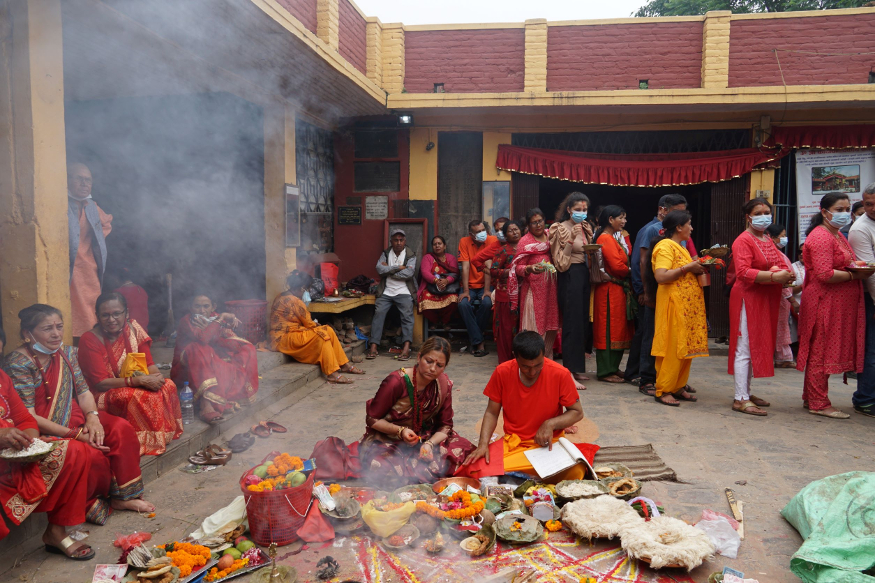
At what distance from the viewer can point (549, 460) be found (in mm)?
3834

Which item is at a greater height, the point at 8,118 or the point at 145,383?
the point at 8,118

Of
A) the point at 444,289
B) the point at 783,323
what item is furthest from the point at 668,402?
the point at 444,289

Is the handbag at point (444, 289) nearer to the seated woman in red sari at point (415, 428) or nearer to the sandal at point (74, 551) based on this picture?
the seated woman in red sari at point (415, 428)

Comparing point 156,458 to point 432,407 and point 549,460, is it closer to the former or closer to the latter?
point 432,407

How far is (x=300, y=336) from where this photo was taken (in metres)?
7.03

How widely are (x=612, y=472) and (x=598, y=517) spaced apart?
28.9 inches

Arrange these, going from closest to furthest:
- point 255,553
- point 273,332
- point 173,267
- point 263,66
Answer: point 255,553, point 263,66, point 273,332, point 173,267

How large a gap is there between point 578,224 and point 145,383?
4555 mm

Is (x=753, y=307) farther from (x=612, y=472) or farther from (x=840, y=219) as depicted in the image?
(x=612, y=472)

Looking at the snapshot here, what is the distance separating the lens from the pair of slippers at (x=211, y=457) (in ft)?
14.5

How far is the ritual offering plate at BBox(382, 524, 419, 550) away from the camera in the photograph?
10.2ft

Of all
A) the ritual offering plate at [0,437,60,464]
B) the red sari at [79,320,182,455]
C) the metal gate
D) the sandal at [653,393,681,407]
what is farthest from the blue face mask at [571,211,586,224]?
the ritual offering plate at [0,437,60,464]

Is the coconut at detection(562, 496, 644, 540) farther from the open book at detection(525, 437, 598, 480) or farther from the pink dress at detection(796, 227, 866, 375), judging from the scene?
the pink dress at detection(796, 227, 866, 375)

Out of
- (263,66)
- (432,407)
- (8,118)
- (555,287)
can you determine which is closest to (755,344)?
(555,287)
